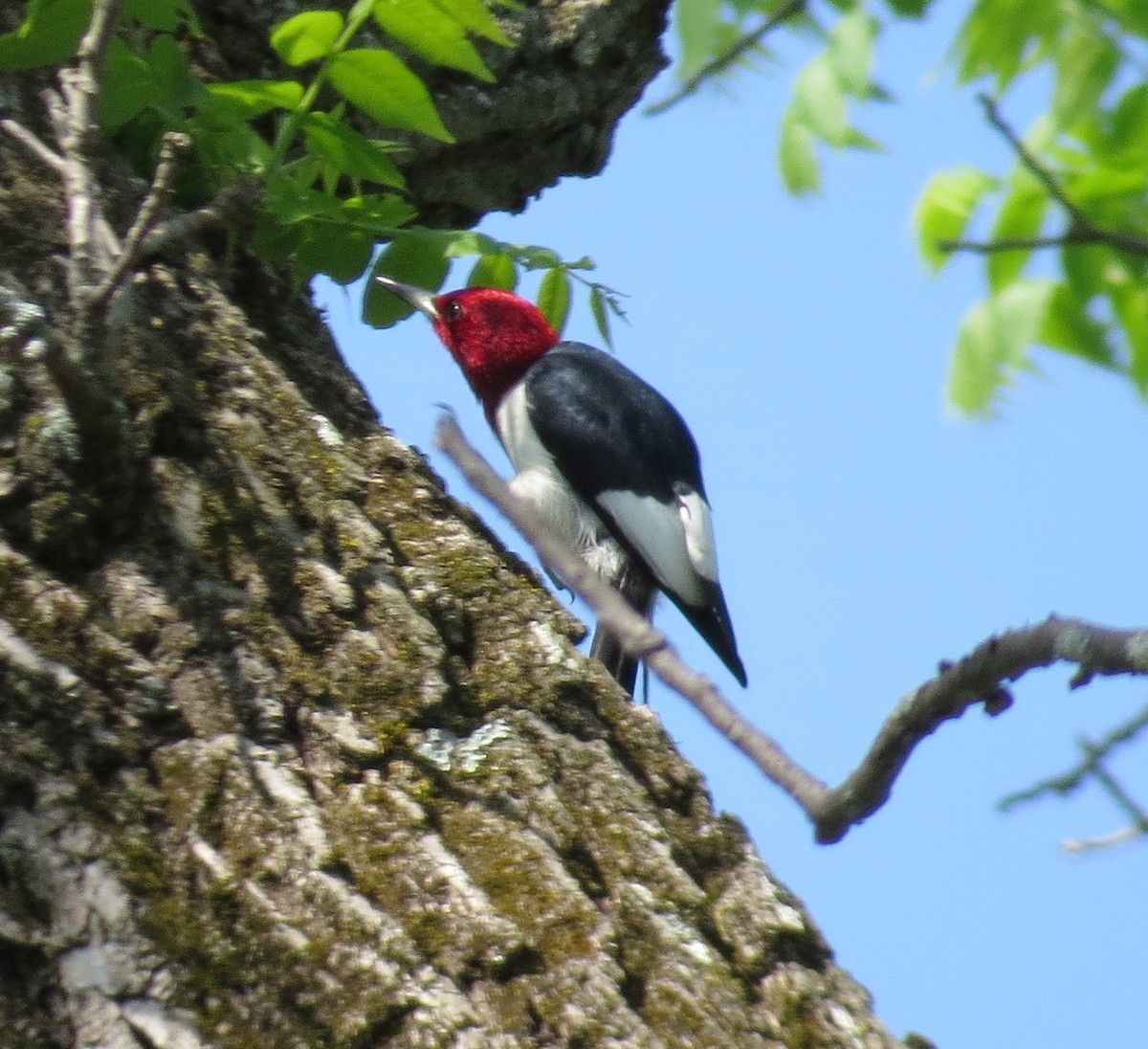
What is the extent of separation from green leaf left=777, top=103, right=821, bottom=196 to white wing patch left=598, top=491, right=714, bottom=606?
8.44 ft

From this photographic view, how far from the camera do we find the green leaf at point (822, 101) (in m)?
1.54

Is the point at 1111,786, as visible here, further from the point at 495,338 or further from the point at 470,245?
the point at 495,338

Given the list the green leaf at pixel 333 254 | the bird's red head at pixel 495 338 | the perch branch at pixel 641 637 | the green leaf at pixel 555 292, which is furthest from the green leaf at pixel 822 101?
the bird's red head at pixel 495 338

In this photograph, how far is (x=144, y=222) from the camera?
1544 millimetres

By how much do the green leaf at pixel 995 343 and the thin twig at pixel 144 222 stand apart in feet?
2.78

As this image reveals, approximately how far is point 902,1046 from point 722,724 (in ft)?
1.30

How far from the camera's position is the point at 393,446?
7.36 feet

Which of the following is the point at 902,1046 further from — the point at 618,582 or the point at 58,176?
the point at 618,582

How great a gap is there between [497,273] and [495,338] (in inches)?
91.8

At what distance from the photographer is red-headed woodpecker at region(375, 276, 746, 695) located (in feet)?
13.9

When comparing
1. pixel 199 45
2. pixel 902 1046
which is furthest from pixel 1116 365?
pixel 199 45

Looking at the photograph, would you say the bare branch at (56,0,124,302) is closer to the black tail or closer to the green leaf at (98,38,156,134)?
the green leaf at (98,38,156,134)

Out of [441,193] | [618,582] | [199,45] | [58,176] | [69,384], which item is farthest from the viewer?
[618,582]

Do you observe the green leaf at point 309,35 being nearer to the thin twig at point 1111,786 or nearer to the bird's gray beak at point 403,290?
the bird's gray beak at point 403,290
